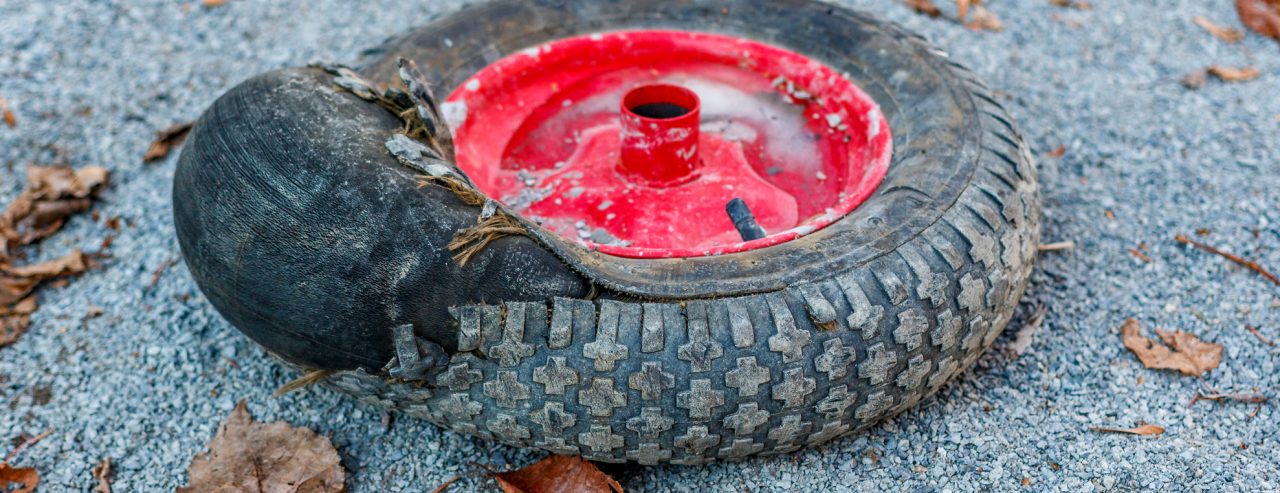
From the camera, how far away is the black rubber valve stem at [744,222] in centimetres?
207

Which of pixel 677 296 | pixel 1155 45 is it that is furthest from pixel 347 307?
pixel 1155 45

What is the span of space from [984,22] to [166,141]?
11.2 ft

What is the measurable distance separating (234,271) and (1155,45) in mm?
3681

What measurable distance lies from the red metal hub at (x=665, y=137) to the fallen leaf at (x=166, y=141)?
4.08ft

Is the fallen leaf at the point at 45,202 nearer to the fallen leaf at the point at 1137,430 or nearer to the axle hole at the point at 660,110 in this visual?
the axle hole at the point at 660,110

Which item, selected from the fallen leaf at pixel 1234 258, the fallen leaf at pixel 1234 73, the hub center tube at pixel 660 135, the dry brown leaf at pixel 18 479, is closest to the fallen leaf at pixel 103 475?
the dry brown leaf at pixel 18 479

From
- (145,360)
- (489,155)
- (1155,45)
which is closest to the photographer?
(145,360)

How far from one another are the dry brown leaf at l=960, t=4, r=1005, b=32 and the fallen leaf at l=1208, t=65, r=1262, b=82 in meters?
0.83

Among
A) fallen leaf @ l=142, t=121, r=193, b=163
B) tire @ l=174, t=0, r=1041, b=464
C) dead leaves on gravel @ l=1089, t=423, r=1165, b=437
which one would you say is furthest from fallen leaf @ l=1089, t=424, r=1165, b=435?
fallen leaf @ l=142, t=121, r=193, b=163

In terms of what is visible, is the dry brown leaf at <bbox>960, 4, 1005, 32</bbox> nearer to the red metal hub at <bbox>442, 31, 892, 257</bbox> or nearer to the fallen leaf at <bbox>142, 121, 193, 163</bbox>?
the red metal hub at <bbox>442, 31, 892, 257</bbox>

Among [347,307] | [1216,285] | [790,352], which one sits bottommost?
[1216,285]

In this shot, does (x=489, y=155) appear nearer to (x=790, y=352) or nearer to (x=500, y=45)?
(x=500, y=45)

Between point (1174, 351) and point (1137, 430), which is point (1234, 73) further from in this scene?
point (1137, 430)

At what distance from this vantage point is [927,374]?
6.13ft
